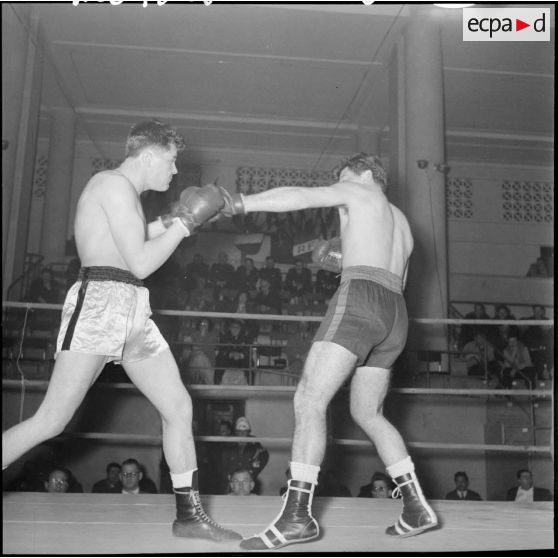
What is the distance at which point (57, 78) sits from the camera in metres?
10.4

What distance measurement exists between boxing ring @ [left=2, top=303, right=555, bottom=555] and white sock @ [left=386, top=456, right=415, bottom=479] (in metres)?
0.22

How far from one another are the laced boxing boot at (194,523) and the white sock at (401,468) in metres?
0.59

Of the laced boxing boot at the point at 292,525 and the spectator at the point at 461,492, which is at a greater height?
the laced boxing boot at the point at 292,525

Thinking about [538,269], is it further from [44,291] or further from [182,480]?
[182,480]

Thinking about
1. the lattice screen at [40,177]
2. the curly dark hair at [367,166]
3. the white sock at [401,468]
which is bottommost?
the white sock at [401,468]

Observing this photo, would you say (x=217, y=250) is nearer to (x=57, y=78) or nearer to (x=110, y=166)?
(x=110, y=166)

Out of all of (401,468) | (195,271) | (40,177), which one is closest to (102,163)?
(40,177)

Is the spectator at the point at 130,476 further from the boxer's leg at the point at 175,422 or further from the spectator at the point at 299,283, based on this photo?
the spectator at the point at 299,283

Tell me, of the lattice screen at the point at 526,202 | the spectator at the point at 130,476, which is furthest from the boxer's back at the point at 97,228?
the lattice screen at the point at 526,202

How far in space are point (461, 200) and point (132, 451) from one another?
9227 millimetres

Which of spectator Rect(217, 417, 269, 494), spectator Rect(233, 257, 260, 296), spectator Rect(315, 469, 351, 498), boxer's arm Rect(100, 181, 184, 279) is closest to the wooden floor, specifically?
boxer's arm Rect(100, 181, 184, 279)

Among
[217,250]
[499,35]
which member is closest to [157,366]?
[499,35]

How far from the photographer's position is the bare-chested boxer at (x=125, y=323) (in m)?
2.10

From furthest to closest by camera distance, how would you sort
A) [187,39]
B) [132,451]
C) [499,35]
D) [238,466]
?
[187,39] → [132,451] → [238,466] → [499,35]
